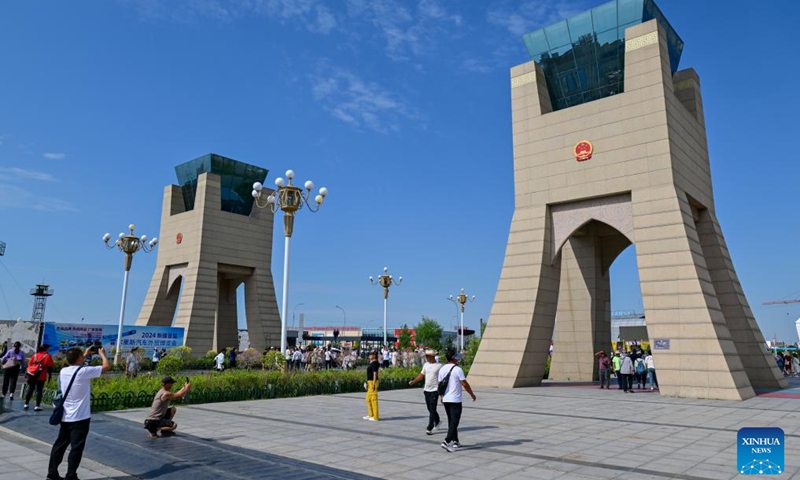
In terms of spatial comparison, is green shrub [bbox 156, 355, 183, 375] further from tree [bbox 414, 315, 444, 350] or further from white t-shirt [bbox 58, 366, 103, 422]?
tree [bbox 414, 315, 444, 350]

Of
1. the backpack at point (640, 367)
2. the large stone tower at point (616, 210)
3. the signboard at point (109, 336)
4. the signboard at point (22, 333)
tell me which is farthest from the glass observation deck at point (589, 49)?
the signboard at point (22, 333)

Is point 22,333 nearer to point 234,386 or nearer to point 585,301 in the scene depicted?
point 234,386

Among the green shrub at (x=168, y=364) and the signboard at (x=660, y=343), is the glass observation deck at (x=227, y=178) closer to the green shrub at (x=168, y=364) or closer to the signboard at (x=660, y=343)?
the green shrub at (x=168, y=364)

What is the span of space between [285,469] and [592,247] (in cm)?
2088

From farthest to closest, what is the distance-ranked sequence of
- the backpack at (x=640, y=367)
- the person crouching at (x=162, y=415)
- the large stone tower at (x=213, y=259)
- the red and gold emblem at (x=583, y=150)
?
the large stone tower at (x=213, y=259) < the red and gold emblem at (x=583, y=150) < the backpack at (x=640, y=367) < the person crouching at (x=162, y=415)

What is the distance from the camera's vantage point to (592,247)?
24750mm

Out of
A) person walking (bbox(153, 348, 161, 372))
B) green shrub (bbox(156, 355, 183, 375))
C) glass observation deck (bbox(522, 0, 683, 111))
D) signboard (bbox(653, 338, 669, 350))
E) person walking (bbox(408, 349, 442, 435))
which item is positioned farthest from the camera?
person walking (bbox(153, 348, 161, 372))

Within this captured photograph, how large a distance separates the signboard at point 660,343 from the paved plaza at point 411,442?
285 cm

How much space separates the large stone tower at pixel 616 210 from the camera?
17609 millimetres

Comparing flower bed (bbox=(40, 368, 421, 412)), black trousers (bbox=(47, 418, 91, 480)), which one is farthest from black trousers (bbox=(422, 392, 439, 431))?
flower bed (bbox=(40, 368, 421, 412))

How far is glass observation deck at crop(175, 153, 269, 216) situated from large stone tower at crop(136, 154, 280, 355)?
7cm

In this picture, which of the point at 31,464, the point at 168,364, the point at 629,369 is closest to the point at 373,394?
the point at 31,464

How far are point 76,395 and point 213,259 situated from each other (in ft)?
101

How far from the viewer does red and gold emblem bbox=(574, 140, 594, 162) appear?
2073 cm
